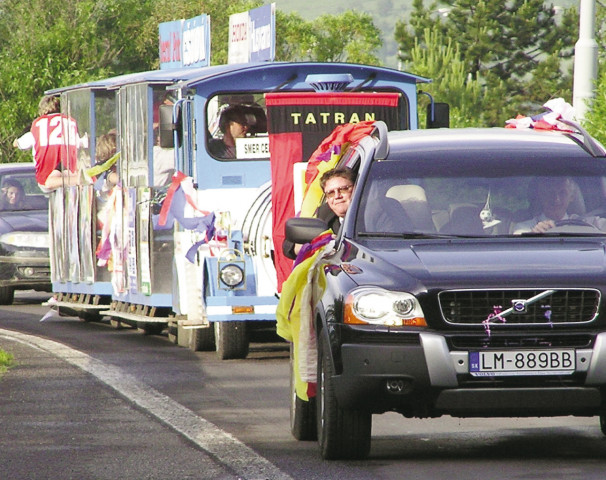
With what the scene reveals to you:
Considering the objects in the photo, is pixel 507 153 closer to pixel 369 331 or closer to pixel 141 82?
pixel 369 331

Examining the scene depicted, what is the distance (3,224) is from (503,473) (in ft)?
55.2

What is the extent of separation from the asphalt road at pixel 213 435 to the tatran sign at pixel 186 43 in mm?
8920

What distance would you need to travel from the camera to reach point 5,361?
49.6ft

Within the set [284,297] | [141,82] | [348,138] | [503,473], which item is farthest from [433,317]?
[141,82]

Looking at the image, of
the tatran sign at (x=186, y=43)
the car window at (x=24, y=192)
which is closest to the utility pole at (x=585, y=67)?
the tatran sign at (x=186, y=43)

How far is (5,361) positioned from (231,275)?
204 centimetres

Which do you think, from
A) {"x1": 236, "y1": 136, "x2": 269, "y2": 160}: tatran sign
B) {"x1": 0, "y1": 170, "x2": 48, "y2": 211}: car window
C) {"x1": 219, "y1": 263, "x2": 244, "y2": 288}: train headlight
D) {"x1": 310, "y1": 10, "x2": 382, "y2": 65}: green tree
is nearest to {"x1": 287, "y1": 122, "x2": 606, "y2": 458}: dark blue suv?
{"x1": 219, "y1": 263, "x2": 244, "y2": 288}: train headlight

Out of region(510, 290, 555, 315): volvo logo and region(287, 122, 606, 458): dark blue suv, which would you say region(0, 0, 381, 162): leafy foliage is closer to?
region(287, 122, 606, 458): dark blue suv

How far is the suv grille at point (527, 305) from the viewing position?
815 cm

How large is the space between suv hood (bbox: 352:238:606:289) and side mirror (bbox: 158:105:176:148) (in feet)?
24.8

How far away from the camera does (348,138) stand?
1187 centimetres

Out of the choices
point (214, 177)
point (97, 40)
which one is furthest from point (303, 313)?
point (97, 40)

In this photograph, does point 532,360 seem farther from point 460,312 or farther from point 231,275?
point 231,275

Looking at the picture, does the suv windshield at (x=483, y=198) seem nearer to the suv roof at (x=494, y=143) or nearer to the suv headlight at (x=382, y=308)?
the suv roof at (x=494, y=143)
